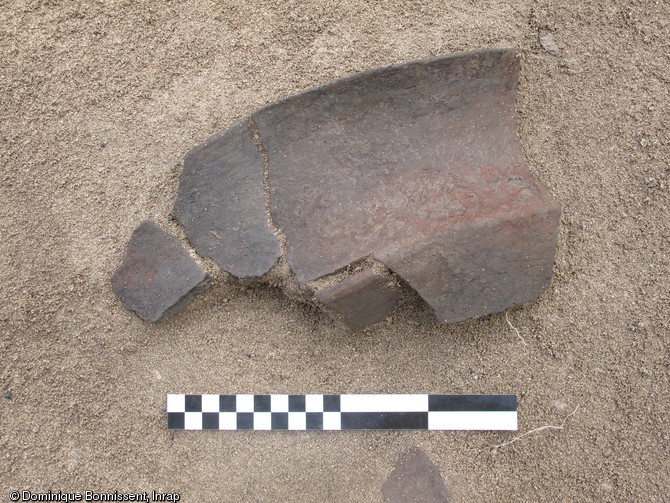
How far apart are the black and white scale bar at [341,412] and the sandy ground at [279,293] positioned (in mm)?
33


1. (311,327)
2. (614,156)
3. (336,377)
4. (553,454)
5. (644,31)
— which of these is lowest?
(553,454)

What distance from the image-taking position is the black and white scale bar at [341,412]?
1719mm

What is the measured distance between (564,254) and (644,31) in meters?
0.70

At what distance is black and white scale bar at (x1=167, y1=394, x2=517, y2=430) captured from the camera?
5.64 feet

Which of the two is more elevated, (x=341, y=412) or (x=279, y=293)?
(x=279, y=293)

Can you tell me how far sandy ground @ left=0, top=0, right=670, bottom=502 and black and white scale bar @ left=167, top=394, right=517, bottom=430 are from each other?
33mm

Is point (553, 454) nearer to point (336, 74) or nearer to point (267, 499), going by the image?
point (267, 499)

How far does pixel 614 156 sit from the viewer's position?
1.71 metres

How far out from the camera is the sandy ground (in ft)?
5.56

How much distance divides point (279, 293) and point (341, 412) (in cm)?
40

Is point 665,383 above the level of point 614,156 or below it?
below

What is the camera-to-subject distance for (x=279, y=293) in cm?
171

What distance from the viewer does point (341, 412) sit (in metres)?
1.73

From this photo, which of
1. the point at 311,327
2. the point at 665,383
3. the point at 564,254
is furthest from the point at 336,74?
the point at 665,383
